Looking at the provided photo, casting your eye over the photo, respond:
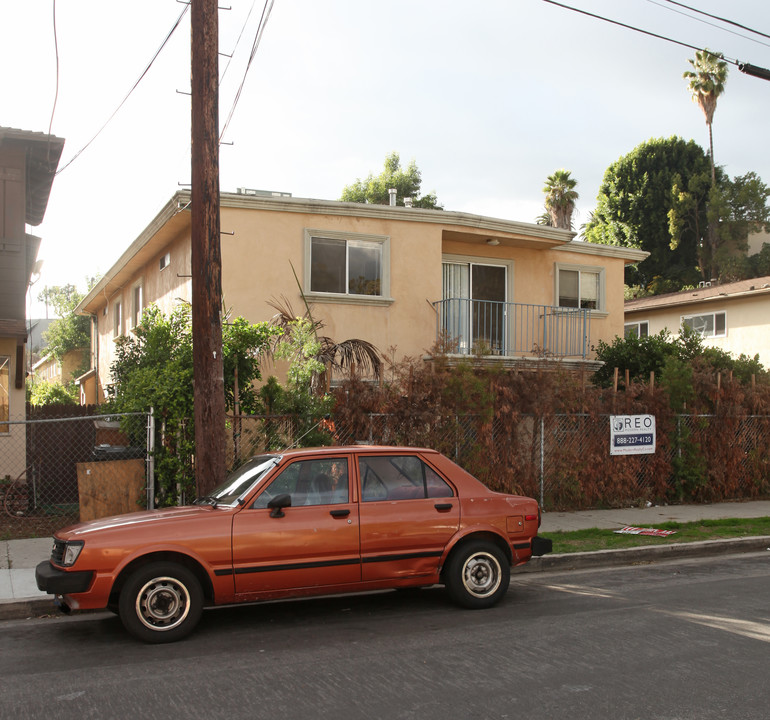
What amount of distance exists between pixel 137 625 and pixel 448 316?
467 inches

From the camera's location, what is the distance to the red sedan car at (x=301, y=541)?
6.03m

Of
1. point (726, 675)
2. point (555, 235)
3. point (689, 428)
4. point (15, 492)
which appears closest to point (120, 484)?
point (15, 492)

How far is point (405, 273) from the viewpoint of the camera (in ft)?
53.7

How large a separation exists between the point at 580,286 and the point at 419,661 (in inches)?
590

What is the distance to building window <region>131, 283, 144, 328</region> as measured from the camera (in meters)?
20.8

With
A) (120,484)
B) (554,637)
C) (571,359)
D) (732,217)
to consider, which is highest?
(732,217)

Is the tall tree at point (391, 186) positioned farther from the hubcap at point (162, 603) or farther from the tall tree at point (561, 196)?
the hubcap at point (162, 603)

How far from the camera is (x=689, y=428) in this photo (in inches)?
569

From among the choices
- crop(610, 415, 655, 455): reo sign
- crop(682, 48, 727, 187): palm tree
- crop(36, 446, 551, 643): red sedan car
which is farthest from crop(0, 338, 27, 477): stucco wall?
crop(682, 48, 727, 187): palm tree

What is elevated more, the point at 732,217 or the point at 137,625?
the point at 732,217

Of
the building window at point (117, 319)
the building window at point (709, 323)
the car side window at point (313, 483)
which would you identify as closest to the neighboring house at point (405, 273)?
the building window at point (117, 319)

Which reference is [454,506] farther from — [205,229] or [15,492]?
[15,492]

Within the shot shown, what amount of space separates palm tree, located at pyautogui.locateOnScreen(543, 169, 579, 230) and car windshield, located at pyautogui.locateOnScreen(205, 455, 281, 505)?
118 ft

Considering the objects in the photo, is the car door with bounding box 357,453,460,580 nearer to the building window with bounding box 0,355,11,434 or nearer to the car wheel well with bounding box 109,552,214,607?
the car wheel well with bounding box 109,552,214,607
